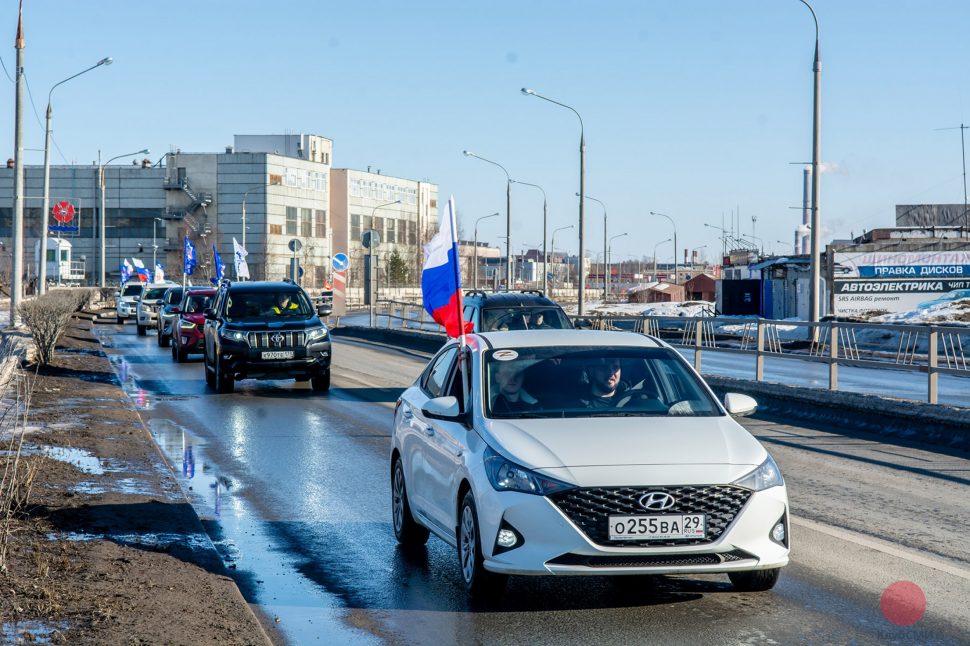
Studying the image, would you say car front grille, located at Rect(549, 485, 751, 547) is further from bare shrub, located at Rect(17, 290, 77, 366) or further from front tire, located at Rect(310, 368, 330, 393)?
bare shrub, located at Rect(17, 290, 77, 366)

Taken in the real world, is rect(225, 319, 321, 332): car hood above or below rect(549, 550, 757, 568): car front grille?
above

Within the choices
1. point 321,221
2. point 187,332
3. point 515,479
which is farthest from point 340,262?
point 321,221

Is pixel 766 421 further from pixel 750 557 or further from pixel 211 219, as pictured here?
pixel 211 219

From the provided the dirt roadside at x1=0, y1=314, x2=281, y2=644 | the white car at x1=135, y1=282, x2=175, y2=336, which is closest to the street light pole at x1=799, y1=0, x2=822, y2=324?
the dirt roadside at x1=0, y1=314, x2=281, y2=644

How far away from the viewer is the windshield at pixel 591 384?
24.1ft

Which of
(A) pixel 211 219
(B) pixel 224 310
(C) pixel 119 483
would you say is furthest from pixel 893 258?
(A) pixel 211 219

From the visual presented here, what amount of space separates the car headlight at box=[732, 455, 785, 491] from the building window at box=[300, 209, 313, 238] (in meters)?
122

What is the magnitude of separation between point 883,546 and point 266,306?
619 inches

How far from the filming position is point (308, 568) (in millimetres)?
7734

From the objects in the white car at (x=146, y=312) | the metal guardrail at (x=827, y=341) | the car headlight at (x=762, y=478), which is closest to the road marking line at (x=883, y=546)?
the car headlight at (x=762, y=478)

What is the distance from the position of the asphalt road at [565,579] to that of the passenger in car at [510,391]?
1.03 meters

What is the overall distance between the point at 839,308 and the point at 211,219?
8320 cm

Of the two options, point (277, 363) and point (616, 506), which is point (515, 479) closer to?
point (616, 506)

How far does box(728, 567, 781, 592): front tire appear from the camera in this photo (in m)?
6.73
